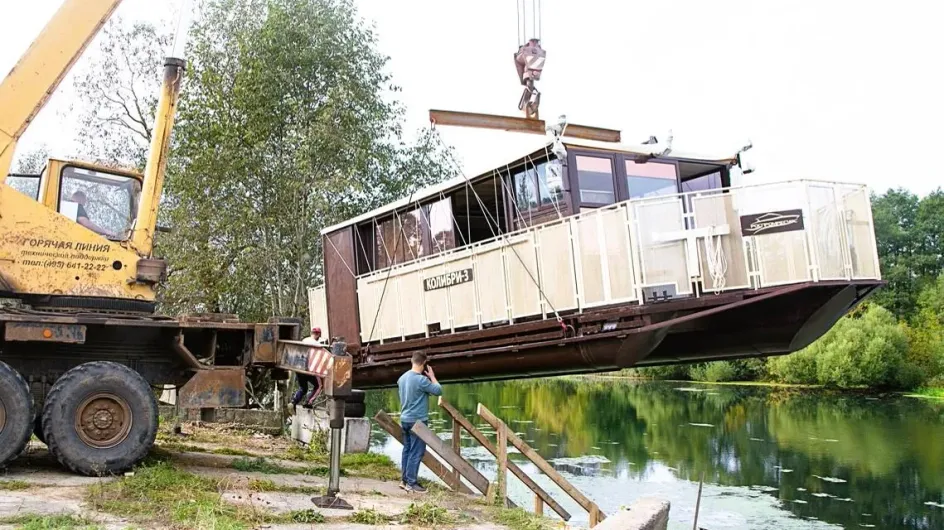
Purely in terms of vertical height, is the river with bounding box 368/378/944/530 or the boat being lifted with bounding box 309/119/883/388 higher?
the boat being lifted with bounding box 309/119/883/388

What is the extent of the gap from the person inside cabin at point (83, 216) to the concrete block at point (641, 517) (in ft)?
20.4

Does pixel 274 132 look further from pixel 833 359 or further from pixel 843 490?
pixel 833 359

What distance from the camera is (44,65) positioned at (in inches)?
344

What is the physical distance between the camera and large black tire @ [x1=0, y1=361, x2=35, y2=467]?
25.2 feet

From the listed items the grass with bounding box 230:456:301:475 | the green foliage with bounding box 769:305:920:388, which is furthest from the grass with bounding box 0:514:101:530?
the green foliage with bounding box 769:305:920:388

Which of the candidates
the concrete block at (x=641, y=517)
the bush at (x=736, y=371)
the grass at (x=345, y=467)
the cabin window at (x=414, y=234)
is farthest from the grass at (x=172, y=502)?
the bush at (x=736, y=371)

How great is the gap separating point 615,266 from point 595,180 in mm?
1434

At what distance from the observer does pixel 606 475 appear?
861 inches

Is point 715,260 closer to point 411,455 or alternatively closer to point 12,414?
point 411,455

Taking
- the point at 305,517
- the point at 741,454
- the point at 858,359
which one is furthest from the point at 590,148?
the point at 858,359

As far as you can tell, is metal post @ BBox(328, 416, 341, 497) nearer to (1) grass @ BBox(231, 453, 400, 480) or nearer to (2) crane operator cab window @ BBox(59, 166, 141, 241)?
(1) grass @ BBox(231, 453, 400, 480)

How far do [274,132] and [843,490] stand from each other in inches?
682

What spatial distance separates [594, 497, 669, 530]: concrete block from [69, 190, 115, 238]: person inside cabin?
620cm

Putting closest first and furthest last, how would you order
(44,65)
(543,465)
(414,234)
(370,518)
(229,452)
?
(370,518) → (44,65) → (543,465) → (229,452) → (414,234)
